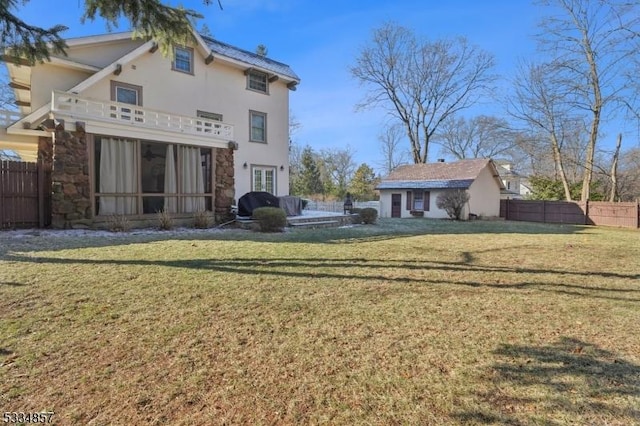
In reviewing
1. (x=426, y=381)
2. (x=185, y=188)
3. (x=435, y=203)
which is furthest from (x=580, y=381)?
(x=435, y=203)

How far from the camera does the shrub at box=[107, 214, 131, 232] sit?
1002 cm

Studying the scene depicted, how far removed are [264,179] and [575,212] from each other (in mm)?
19015

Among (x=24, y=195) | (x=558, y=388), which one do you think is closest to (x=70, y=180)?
(x=24, y=195)

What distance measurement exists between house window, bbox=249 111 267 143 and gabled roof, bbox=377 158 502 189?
12.4 m

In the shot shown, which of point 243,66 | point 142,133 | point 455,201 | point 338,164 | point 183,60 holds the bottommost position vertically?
point 455,201

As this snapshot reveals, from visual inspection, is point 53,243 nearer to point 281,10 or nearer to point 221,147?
point 221,147

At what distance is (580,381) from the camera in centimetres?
261

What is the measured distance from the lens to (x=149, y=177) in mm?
12117

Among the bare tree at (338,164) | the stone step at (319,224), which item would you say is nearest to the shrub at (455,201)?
the stone step at (319,224)

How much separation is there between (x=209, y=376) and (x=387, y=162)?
46.1 metres

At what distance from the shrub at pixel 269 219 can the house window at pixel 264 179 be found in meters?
6.06

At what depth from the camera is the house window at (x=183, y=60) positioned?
15055 mm

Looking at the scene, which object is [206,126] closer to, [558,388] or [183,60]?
[183,60]

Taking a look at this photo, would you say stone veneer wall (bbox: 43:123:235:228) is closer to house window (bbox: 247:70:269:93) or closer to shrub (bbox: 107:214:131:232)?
shrub (bbox: 107:214:131:232)
